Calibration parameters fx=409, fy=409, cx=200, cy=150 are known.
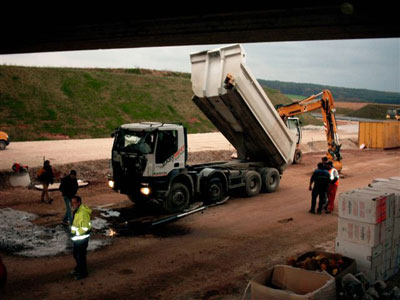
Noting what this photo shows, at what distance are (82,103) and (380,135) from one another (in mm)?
28281

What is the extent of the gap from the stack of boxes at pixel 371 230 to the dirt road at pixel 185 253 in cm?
188

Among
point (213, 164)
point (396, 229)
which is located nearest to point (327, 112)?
point (213, 164)

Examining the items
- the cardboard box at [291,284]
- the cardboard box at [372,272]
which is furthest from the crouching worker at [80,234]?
the cardboard box at [372,272]

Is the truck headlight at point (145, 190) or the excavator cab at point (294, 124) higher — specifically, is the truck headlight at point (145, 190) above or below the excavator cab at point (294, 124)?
below

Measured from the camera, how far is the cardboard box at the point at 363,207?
704 centimetres

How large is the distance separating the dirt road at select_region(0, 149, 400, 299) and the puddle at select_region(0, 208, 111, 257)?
33 cm

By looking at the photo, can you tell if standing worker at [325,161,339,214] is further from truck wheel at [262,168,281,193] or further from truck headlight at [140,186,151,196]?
truck headlight at [140,186,151,196]

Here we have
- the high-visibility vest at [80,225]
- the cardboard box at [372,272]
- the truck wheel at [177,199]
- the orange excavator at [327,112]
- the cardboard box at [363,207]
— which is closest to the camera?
the cardboard box at [363,207]

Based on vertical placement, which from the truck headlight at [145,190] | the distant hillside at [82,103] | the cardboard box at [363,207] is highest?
the distant hillside at [82,103]

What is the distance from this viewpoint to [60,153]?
23.4 metres

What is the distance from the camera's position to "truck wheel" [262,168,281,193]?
1517 cm

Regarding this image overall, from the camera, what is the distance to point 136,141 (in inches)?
455

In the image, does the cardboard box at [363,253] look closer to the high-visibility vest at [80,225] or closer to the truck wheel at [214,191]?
the high-visibility vest at [80,225]

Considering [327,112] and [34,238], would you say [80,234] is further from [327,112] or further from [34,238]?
→ [327,112]
